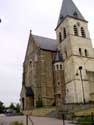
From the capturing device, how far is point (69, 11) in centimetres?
4706

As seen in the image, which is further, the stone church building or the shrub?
the stone church building

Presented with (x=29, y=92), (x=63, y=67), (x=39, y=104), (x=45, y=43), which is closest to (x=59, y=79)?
(x=63, y=67)

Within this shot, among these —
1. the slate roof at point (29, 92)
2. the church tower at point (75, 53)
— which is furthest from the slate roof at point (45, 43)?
the slate roof at point (29, 92)

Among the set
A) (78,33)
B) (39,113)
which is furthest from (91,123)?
(78,33)

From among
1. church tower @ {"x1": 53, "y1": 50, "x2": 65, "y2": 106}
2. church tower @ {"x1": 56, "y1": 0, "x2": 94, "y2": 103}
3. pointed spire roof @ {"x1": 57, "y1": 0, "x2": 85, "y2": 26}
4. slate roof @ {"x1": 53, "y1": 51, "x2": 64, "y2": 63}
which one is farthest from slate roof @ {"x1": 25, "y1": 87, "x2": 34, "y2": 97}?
pointed spire roof @ {"x1": 57, "y1": 0, "x2": 85, "y2": 26}

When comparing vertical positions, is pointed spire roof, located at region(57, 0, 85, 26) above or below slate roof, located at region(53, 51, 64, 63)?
above

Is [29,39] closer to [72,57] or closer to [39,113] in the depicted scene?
[72,57]

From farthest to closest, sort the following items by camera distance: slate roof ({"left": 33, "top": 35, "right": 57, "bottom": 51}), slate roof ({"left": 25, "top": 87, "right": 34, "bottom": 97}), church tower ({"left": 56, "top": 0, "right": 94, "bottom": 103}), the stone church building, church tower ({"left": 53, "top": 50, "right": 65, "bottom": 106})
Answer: slate roof ({"left": 33, "top": 35, "right": 57, "bottom": 51}) < slate roof ({"left": 25, "top": 87, "right": 34, "bottom": 97}) < church tower ({"left": 53, "top": 50, "right": 65, "bottom": 106}) < the stone church building < church tower ({"left": 56, "top": 0, "right": 94, "bottom": 103})

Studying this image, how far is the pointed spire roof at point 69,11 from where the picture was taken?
46.5 meters

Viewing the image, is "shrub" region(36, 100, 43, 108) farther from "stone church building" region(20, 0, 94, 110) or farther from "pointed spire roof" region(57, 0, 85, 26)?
"pointed spire roof" region(57, 0, 85, 26)

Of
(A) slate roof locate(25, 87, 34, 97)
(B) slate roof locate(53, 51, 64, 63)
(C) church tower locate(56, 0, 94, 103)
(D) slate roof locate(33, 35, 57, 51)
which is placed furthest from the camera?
(D) slate roof locate(33, 35, 57, 51)

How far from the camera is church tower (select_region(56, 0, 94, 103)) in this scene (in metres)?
38.3

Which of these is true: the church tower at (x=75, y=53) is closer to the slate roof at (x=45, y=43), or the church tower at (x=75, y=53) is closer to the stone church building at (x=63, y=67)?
the stone church building at (x=63, y=67)

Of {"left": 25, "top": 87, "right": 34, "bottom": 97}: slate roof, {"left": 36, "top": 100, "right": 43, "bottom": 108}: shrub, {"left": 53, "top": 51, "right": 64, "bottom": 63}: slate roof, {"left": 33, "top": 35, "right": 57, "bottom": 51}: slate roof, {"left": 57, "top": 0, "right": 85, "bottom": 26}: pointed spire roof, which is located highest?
{"left": 57, "top": 0, "right": 85, "bottom": 26}: pointed spire roof
